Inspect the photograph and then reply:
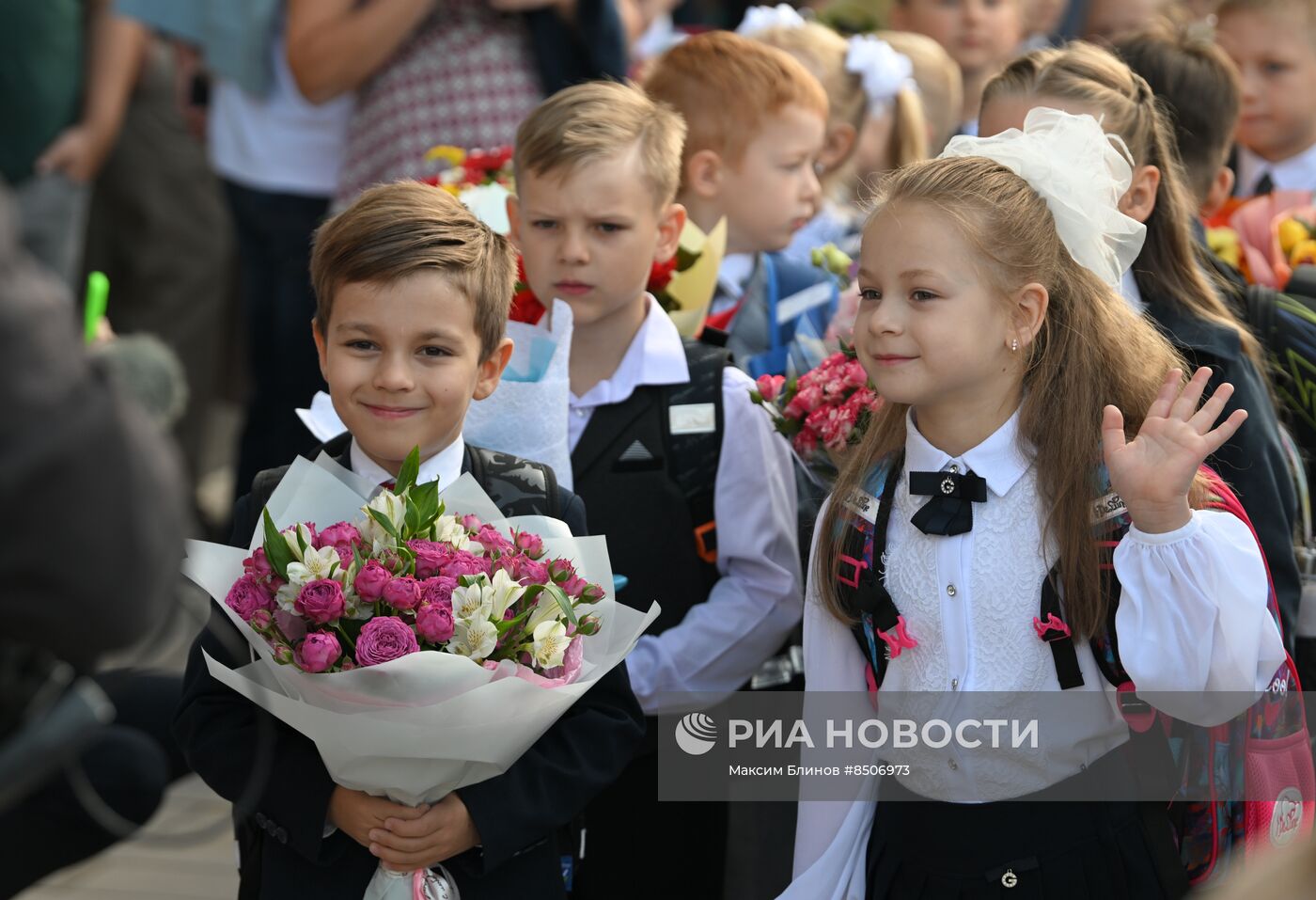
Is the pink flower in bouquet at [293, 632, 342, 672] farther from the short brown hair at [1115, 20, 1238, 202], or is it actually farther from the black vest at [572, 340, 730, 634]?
the short brown hair at [1115, 20, 1238, 202]

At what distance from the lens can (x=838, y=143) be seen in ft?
17.0

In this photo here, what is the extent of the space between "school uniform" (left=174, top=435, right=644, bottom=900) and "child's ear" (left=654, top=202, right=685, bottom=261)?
3.66ft

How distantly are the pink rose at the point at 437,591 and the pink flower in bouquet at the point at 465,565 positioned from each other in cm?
2

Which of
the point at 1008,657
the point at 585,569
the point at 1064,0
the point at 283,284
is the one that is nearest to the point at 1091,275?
the point at 1008,657

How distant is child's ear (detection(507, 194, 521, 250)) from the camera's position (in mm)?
3670

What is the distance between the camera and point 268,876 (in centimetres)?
267

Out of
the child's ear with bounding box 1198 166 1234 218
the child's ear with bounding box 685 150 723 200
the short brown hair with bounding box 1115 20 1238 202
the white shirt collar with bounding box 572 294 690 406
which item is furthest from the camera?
the child's ear with bounding box 685 150 723 200

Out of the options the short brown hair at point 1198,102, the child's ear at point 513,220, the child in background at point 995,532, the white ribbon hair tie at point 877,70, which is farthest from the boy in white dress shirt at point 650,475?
the white ribbon hair tie at point 877,70

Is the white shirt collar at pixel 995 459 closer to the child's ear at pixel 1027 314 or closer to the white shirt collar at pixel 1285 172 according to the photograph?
the child's ear at pixel 1027 314

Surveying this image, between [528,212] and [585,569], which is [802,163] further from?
[585,569]

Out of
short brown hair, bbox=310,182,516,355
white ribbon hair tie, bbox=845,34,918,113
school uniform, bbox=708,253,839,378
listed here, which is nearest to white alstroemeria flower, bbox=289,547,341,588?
short brown hair, bbox=310,182,516,355

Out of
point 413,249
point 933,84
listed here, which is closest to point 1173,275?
point 413,249

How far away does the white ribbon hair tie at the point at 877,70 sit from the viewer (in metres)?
5.20

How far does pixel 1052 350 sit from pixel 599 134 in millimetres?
1233
